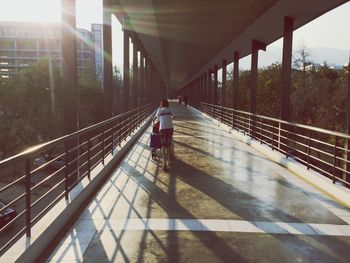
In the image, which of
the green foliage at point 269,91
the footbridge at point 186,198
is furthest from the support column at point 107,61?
the green foliage at point 269,91

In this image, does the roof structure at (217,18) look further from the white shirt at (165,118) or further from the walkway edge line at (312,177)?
the white shirt at (165,118)

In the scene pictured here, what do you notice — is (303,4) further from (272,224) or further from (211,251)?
(211,251)

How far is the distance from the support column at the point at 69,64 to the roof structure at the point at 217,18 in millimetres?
6662

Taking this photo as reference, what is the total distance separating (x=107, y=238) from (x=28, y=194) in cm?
105

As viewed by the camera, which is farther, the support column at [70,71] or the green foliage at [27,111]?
the green foliage at [27,111]

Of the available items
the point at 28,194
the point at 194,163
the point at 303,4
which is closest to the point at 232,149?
the point at 194,163

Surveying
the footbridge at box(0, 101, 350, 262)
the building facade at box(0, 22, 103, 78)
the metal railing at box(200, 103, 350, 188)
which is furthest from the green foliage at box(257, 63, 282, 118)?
the building facade at box(0, 22, 103, 78)

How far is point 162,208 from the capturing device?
5730 millimetres

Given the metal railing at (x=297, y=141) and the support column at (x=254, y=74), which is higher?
the support column at (x=254, y=74)

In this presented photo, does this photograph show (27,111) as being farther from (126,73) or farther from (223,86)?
(126,73)

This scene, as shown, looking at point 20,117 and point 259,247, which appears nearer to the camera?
point 259,247

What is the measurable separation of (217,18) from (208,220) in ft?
39.8

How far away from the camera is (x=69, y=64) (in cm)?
730

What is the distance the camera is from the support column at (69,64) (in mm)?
7070
